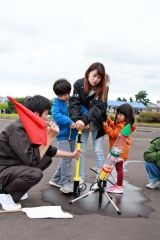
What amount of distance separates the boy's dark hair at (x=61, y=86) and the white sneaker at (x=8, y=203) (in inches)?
66.2

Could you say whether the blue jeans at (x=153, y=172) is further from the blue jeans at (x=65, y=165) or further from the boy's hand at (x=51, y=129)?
the boy's hand at (x=51, y=129)

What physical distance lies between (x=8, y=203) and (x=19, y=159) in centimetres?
53

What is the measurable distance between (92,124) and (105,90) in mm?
528

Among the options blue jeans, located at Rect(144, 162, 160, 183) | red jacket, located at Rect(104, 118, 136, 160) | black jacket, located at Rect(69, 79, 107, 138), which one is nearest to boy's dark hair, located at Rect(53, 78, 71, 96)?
black jacket, located at Rect(69, 79, 107, 138)

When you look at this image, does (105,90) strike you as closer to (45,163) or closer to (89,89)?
(89,89)

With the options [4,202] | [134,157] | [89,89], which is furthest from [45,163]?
[134,157]

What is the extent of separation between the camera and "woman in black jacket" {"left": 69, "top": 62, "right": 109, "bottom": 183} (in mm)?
6219

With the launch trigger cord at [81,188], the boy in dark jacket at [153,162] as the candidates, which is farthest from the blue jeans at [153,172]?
the launch trigger cord at [81,188]

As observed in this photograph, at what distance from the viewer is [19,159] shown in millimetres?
5383

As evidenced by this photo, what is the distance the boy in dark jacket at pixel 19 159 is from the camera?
5.23 meters

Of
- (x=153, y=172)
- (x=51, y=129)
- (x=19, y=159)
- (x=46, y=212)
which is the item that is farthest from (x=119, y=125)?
(x=46, y=212)

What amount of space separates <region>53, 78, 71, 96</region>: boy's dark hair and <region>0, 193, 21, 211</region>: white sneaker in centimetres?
168

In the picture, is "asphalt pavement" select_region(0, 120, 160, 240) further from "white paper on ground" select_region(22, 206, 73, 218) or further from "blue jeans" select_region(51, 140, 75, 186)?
"blue jeans" select_region(51, 140, 75, 186)

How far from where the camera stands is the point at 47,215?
505cm
